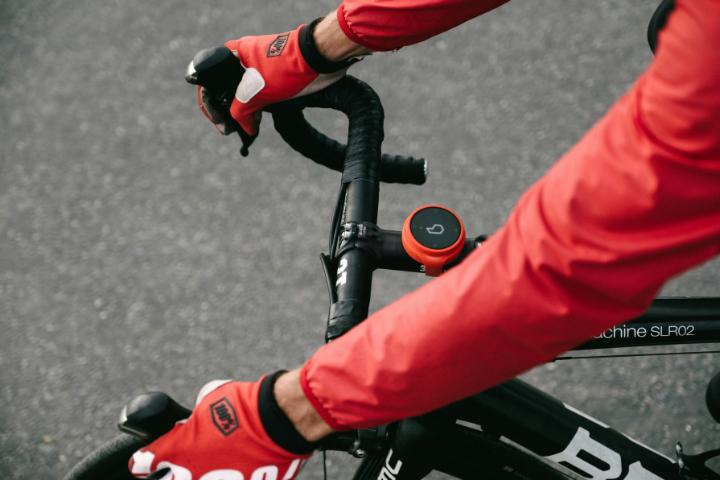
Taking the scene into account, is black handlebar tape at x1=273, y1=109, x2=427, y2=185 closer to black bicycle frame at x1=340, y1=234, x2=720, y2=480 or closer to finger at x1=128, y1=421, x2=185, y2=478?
black bicycle frame at x1=340, y1=234, x2=720, y2=480

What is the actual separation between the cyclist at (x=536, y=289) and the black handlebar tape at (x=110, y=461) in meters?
0.40

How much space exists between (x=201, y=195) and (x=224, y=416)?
6.43 ft

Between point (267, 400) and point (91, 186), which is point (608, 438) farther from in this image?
point (91, 186)

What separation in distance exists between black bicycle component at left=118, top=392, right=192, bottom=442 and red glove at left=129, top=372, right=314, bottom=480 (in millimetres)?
34

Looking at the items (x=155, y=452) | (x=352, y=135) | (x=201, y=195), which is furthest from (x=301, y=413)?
(x=201, y=195)

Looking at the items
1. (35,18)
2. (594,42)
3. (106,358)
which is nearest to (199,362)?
(106,358)

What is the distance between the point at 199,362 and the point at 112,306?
407 mm

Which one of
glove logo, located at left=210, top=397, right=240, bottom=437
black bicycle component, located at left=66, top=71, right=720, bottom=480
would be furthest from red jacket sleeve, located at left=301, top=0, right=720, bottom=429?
black bicycle component, located at left=66, top=71, right=720, bottom=480

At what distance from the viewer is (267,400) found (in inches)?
43.7

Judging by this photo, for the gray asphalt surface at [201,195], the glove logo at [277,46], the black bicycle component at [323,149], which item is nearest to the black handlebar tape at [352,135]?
the black bicycle component at [323,149]

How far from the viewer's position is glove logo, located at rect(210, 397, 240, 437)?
1.11 m

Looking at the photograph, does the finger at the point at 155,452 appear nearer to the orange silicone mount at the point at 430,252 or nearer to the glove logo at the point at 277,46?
the orange silicone mount at the point at 430,252

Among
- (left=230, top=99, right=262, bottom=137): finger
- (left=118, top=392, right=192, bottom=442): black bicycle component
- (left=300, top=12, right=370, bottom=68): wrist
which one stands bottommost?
(left=118, top=392, right=192, bottom=442): black bicycle component

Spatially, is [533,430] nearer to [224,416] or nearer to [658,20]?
[224,416]
